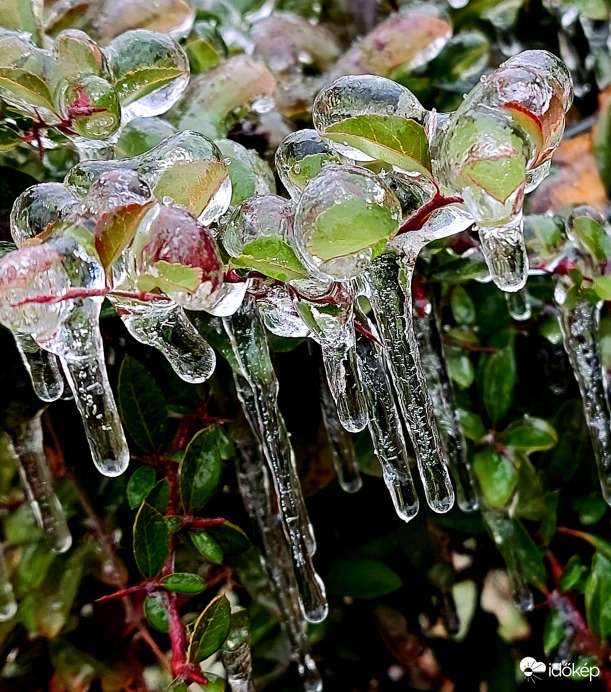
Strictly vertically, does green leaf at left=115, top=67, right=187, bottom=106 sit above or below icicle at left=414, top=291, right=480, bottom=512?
above

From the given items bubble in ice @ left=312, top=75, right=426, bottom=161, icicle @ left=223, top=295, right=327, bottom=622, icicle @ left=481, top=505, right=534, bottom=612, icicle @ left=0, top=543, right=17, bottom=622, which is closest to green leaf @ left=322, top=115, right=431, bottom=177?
bubble in ice @ left=312, top=75, right=426, bottom=161

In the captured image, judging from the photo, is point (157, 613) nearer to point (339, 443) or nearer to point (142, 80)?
point (339, 443)

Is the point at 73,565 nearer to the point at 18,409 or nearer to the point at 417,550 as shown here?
the point at 18,409

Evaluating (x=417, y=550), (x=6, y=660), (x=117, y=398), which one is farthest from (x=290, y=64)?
(x=6, y=660)

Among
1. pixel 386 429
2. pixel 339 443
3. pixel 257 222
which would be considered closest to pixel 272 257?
pixel 257 222

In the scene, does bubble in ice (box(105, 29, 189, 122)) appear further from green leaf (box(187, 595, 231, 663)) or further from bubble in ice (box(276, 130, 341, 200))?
green leaf (box(187, 595, 231, 663))

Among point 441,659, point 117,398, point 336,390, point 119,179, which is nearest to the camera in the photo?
point 119,179
